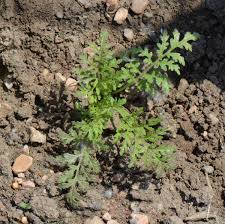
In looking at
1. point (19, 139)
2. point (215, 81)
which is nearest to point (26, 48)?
point (19, 139)

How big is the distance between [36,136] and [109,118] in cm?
50

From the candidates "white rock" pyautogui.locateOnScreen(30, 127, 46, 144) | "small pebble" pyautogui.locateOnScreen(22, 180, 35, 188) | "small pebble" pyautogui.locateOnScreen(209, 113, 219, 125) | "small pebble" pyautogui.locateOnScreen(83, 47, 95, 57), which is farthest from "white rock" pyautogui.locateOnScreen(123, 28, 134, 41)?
"small pebble" pyautogui.locateOnScreen(22, 180, 35, 188)

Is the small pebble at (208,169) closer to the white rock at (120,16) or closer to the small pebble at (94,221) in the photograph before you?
the small pebble at (94,221)

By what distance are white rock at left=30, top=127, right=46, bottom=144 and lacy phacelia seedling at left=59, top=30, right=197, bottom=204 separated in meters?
0.19

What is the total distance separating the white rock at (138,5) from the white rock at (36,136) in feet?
3.44

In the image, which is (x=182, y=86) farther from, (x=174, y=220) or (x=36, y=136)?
(x=36, y=136)

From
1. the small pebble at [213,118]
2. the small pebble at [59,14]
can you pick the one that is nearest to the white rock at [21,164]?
the small pebble at [59,14]

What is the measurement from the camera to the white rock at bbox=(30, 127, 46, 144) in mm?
3851

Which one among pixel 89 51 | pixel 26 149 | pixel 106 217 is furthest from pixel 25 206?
pixel 89 51

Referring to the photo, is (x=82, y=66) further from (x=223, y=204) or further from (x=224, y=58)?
(x=223, y=204)

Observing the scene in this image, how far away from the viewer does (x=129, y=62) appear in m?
3.93

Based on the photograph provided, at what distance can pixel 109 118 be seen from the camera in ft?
12.3

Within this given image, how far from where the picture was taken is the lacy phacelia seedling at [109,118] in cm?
363

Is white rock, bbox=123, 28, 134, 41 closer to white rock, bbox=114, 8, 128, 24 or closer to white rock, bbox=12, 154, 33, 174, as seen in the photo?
white rock, bbox=114, 8, 128, 24
